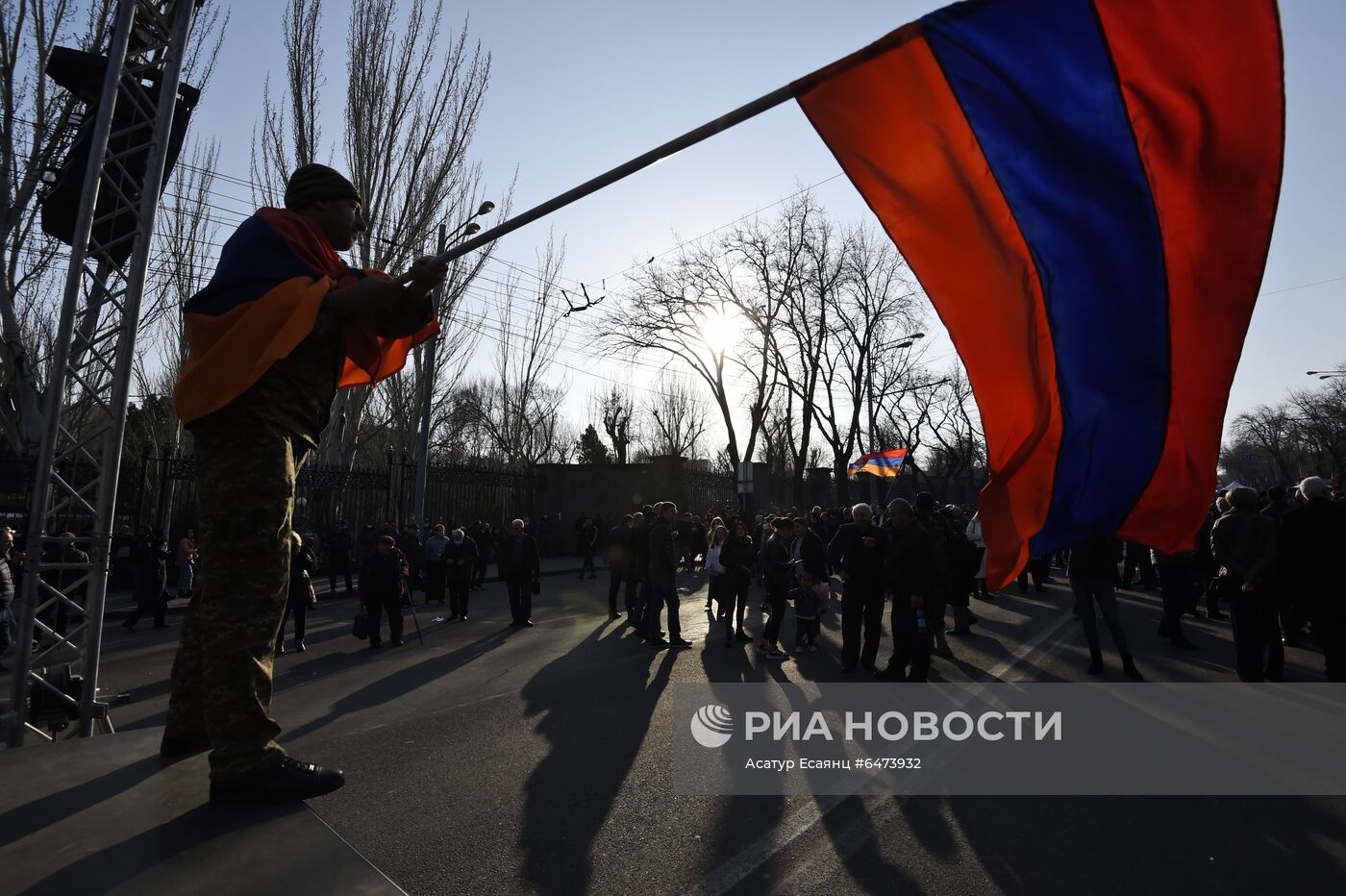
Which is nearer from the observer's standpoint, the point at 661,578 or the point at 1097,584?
the point at 1097,584

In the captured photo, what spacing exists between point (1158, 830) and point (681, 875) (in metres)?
2.56

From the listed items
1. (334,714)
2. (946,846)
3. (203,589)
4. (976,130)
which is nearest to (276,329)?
(203,589)

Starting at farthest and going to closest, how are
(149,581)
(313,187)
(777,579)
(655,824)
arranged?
1. (149,581)
2. (777,579)
3. (655,824)
4. (313,187)

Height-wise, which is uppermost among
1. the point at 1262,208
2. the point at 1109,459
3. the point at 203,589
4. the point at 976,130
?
the point at 976,130

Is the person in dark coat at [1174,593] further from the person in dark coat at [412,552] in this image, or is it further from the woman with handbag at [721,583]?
the person in dark coat at [412,552]

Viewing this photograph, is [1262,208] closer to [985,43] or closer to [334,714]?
[985,43]

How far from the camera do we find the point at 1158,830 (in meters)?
4.03

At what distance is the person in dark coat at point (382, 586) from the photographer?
10.7m

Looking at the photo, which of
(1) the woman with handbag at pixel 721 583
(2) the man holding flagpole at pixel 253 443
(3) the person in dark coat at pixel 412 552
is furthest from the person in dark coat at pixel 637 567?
(2) the man holding flagpole at pixel 253 443

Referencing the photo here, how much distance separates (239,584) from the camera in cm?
222

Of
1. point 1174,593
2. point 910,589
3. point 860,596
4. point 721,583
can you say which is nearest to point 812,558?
point 721,583

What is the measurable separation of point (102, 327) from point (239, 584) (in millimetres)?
5132

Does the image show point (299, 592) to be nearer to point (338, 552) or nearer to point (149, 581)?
point (149, 581)

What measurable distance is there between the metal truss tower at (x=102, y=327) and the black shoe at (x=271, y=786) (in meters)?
3.66
